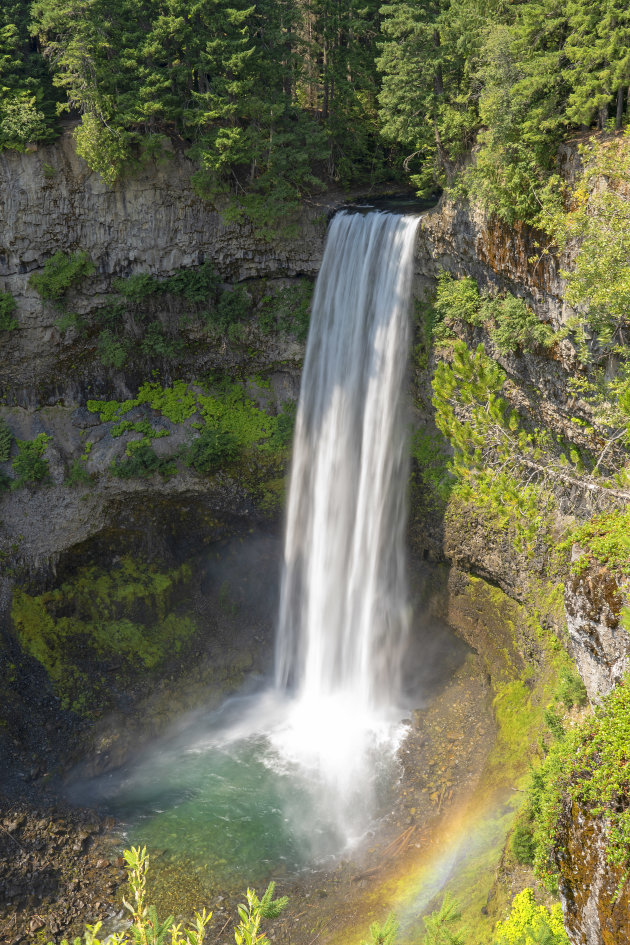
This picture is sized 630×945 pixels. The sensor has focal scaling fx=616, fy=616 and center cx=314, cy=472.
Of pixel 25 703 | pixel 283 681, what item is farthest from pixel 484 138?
pixel 25 703

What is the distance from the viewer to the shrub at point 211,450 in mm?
21875

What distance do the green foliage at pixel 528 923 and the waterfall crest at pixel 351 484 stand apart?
9.77m

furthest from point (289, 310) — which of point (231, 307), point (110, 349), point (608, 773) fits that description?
point (608, 773)

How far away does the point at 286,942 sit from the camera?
518 inches

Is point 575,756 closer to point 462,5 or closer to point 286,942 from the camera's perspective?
point 286,942

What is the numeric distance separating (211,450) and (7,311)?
27.5 feet

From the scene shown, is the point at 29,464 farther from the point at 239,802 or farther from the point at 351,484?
the point at 239,802

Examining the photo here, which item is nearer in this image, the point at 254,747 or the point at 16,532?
the point at 254,747

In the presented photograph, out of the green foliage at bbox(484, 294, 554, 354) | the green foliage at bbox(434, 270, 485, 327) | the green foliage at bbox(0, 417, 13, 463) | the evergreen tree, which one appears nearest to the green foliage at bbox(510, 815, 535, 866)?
the green foliage at bbox(484, 294, 554, 354)

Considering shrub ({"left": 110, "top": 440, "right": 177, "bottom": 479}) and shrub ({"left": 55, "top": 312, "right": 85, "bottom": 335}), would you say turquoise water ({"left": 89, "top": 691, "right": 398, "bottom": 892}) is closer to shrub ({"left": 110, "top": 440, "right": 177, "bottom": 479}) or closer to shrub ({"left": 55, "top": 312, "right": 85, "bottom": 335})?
shrub ({"left": 110, "top": 440, "right": 177, "bottom": 479})

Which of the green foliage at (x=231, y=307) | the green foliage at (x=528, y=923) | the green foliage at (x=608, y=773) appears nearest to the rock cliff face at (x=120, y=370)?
the green foliage at (x=231, y=307)

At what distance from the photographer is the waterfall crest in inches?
755

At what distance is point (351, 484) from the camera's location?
20.5 m

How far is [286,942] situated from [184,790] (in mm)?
5807
